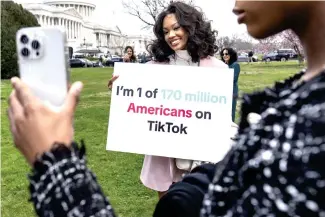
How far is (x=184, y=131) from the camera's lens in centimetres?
326

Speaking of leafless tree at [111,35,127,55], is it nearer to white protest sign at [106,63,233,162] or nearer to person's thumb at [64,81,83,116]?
white protest sign at [106,63,233,162]

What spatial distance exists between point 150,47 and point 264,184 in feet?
9.95

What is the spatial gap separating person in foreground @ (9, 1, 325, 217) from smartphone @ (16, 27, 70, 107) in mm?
22

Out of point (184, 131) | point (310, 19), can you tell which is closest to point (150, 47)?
point (184, 131)

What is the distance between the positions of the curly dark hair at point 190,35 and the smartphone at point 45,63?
2.70 metres

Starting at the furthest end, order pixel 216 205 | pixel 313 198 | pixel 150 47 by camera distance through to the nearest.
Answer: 1. pixel 150 47
2. pixel 216 205
3. pixel 313 198

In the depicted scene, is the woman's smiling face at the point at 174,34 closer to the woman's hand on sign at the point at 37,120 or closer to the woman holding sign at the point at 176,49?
the woman holding sign at the point at 176,49

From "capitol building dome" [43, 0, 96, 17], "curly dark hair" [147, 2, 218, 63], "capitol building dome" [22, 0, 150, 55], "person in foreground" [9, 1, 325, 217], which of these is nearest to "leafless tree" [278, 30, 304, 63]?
"person in foreground" [9, 1, 325, 217]

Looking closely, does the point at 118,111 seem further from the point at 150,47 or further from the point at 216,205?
the point at 216,205

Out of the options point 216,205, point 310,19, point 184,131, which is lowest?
point 184,131

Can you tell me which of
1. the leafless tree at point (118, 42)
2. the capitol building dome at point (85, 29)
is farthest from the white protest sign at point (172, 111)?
the leafless tree at point (118, 42)

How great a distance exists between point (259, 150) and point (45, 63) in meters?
0.36

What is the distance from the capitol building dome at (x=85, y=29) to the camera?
73812 mm

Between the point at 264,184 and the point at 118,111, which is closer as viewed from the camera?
the point at 264,184
